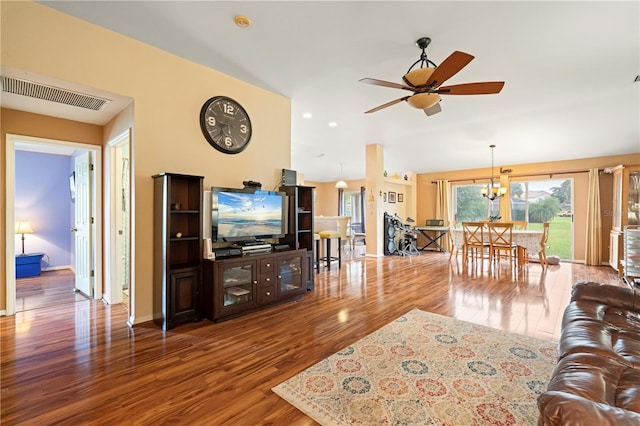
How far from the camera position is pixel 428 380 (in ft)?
6.62

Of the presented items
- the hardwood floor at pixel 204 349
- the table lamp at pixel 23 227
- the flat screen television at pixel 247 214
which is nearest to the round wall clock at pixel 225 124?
the flat screen television at pixel 247 214

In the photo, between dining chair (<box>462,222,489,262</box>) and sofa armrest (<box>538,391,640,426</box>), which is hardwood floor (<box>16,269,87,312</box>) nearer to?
sofa armrest (<box>538,391,640,426</box>)

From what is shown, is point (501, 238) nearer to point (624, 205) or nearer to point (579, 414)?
point (624, 205)

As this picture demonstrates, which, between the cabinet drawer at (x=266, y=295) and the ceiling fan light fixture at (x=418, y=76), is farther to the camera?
the cabinet drawer at (x=266, y=295)

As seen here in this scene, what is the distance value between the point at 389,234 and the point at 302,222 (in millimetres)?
3898

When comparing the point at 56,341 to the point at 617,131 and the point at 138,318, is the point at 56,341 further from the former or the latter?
the point at 617,131

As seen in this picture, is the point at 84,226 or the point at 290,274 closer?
the point at 290,274

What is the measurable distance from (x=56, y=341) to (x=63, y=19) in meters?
2.80

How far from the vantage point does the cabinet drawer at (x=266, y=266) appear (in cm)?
344

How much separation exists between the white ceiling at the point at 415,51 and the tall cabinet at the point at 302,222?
1423 mm

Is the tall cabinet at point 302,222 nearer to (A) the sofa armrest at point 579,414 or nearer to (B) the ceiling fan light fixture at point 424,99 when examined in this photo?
(B) the ceiling fan light fixture at point 424,99

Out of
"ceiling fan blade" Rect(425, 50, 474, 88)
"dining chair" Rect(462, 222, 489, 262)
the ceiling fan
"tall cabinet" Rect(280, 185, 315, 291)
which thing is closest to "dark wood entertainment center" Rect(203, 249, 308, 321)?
"tall cabinet" Rect(280, 185, 315, 291)

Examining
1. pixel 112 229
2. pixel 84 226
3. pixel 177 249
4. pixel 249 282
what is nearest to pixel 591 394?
pixel 249 282

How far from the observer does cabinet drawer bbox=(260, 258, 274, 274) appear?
3.44m
